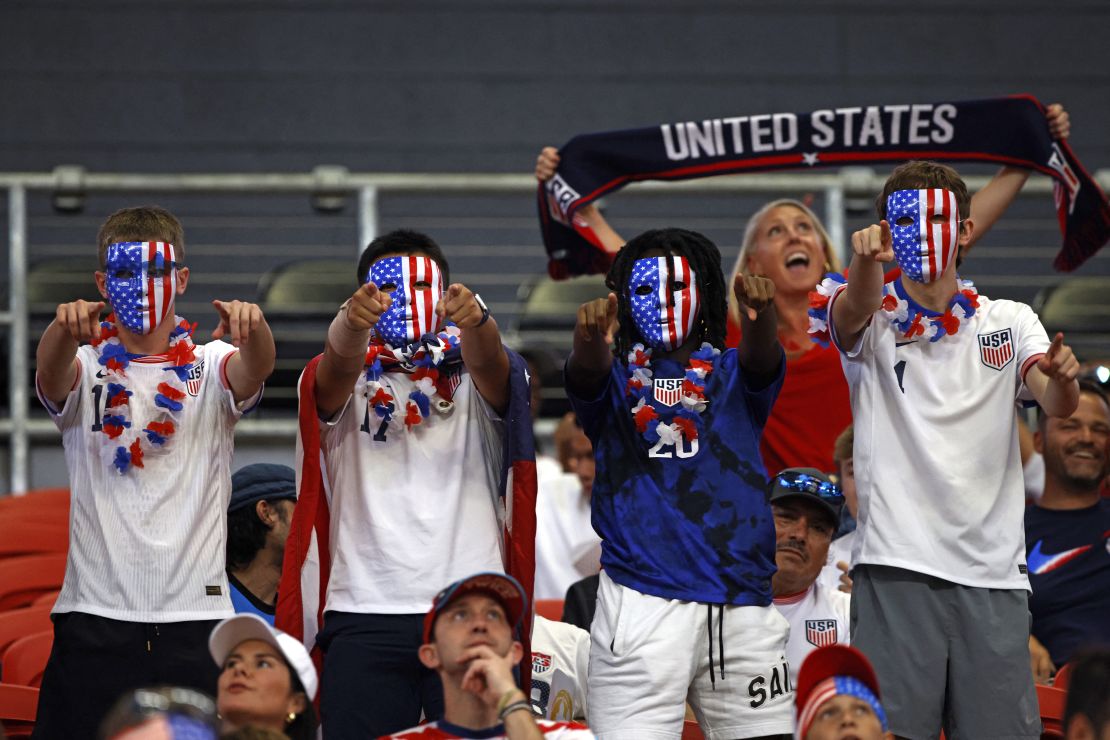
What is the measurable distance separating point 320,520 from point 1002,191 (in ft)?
7.75

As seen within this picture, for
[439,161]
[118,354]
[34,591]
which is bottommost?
[34,591]

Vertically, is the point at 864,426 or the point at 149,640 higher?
the point at 864,426

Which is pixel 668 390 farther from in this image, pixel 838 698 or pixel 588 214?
pixel 588 214

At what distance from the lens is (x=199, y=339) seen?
27.4 feet

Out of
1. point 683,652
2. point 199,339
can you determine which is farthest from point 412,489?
point 199,339

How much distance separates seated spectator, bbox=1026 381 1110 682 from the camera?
4957 mm

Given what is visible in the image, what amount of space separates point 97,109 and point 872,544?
6440 mm

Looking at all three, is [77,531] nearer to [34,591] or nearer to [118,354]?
[118,354]

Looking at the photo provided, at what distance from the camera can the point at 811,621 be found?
464 centimetres

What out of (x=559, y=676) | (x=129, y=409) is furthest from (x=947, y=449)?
(x=129, y=409)

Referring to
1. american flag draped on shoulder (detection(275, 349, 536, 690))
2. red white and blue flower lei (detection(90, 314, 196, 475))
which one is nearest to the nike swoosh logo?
american flag draped on shoulder (detection(275, 349, 536, 690))

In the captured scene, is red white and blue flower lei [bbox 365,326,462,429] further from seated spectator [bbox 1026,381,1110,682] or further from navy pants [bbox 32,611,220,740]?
seated spectator [bbox 1026,381,1110,682]

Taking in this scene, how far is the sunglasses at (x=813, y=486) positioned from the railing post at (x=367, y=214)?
2.73 metres

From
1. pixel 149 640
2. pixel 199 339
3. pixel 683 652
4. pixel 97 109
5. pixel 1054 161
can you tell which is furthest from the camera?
pixel 97 109
